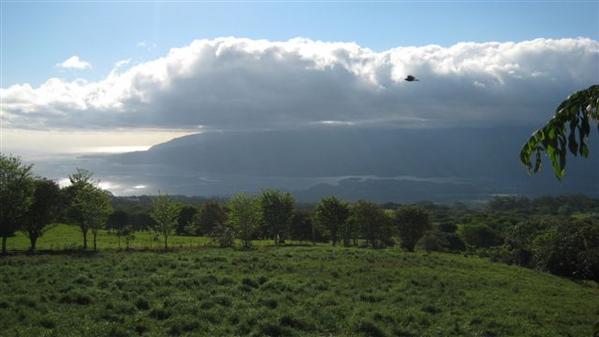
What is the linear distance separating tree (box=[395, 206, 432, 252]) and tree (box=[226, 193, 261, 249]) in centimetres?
2352

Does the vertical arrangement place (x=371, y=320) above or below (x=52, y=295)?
below

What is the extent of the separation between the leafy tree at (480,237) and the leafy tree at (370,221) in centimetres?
3019

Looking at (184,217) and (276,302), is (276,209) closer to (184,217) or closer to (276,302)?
(184,217)

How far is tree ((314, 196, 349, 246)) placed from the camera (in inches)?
2889

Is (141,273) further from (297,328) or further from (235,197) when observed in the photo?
(235,197)

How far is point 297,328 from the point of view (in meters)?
15.6

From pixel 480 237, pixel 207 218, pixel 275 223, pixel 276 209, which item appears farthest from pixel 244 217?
pixel 480 237

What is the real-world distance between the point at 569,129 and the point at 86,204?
169 ft

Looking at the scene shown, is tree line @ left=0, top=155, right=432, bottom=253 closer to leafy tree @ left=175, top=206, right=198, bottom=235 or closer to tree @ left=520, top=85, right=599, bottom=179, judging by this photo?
leafy tree @ left=175, top=206, right=198, bottom=235

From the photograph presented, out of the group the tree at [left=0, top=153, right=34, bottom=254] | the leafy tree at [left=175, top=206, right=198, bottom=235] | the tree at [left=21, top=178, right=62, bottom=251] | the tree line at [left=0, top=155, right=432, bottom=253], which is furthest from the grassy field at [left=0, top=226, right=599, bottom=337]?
the leafy tree at [left=175, top=206, right=198, bottom=235]

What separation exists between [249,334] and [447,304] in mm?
11103

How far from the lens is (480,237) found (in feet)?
324

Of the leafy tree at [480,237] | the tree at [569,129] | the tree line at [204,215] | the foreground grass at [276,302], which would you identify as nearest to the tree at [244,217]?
the tree line at [204,215]

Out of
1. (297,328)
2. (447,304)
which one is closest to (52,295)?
(297,328)
